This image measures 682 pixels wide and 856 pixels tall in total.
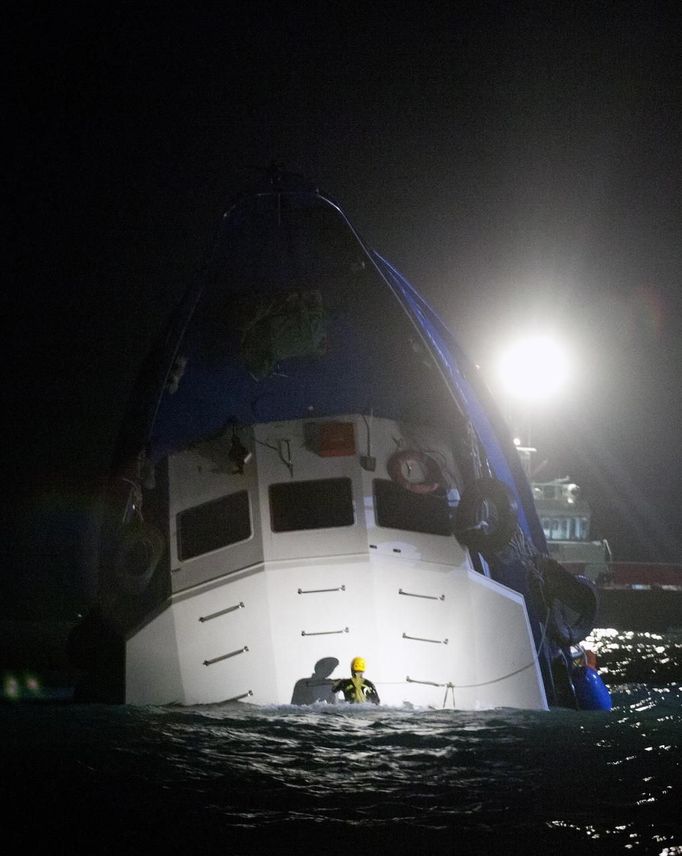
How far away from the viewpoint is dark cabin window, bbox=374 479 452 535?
9.78 metres

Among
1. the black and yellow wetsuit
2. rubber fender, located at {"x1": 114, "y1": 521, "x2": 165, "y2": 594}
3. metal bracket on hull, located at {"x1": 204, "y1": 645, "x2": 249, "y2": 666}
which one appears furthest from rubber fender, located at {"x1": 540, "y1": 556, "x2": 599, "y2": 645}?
rubber fender, located at {"x1": 114, "y1": 521, "x2": 165, "y2": 594}

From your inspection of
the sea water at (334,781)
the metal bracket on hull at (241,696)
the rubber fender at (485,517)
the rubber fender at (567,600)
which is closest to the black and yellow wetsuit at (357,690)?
the sea water at (334,781)

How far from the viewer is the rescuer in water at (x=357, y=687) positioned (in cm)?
856

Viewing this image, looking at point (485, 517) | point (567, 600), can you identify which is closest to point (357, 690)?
point (485, 517)

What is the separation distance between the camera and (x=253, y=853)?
5.05m

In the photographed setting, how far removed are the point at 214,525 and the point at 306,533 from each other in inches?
46.2

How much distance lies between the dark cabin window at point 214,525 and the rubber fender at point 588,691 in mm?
5069

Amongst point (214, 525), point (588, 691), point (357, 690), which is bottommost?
point (588, 691)

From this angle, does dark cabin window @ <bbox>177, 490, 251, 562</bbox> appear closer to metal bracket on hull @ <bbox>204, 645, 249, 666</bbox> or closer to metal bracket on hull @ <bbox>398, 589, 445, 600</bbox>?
metal bracket on hull @ <bbox>204, 645, 249, 666</bbox>

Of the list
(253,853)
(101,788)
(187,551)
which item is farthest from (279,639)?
(253,853)

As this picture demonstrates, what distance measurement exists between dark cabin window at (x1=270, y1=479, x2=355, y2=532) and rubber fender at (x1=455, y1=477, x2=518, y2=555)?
132 cm

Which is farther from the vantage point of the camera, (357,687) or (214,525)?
(214,525)

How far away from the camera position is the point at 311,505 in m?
9.74

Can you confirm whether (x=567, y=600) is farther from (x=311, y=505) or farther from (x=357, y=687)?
(x=311, y=505)
